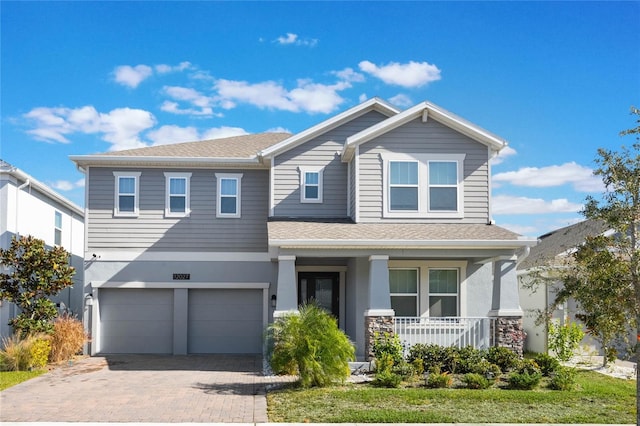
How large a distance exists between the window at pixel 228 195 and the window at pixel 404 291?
5287mm

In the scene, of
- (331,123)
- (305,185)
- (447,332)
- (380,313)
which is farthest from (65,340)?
(447,332)

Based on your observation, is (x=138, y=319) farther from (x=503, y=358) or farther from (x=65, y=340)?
(x=503, y=358)

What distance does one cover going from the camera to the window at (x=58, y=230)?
22.4 metres

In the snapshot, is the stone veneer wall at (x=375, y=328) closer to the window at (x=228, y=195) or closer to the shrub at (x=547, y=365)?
the shrub at (x=547, y=365)

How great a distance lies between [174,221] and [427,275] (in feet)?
25.1

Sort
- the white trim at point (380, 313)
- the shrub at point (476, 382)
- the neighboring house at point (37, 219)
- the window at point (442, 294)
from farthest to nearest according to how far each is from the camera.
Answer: the neighboring house at point (37, 219) → the window at point (442, 294) → the white trim at point (380, 313) → the shrub at point (476, 382)

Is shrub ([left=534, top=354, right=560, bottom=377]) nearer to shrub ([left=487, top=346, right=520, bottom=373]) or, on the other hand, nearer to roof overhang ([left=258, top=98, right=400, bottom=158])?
shrub ([left=487, top=346, right=520, bottom=373])

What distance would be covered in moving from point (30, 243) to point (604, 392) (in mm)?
14086

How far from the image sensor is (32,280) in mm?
17391

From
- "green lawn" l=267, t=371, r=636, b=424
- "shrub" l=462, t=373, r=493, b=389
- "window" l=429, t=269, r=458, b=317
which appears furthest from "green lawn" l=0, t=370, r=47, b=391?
"window" l=429, t=269, r=458, b=317

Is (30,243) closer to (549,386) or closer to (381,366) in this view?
(381,366)

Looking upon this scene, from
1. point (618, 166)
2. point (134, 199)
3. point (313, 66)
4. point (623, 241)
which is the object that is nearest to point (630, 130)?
point (618, 166)

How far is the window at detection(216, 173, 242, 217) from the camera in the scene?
1986cm

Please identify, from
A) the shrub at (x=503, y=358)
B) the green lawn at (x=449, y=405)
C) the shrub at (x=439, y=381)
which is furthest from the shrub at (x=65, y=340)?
the shrub at (x=503, y=358)
